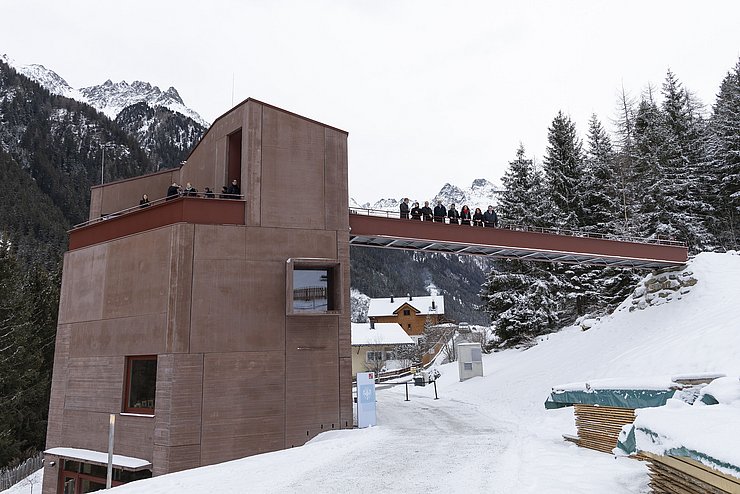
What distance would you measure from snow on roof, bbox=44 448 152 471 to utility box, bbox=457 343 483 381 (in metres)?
20.0

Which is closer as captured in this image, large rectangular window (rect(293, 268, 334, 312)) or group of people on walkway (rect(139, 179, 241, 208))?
group of people on walkway (rect(139, 179, 241, 208))

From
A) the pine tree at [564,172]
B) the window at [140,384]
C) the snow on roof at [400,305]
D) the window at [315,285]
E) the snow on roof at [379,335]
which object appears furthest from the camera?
the snow on roof at [400,305]

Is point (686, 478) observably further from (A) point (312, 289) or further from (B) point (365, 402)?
(A) point (312, 289)

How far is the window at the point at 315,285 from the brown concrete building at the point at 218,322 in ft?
0.16

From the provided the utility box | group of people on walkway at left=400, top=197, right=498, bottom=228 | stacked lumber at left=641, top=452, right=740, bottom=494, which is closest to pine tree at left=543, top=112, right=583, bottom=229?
the utility box

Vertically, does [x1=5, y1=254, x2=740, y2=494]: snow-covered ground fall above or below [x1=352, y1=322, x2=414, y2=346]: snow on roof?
below

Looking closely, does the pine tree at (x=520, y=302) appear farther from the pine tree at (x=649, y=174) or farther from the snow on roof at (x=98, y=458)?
the snow on roof at (x=98, y=458)

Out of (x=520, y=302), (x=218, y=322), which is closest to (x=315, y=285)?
(x=218, y=322)

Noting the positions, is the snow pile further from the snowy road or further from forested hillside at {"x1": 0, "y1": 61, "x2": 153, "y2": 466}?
forested hillside at {"x1": 0, "y1": 61, "x2": 153, "y2": 466}

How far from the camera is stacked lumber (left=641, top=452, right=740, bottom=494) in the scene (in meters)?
5.43

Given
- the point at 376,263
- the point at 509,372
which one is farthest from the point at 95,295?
the point at 376,263

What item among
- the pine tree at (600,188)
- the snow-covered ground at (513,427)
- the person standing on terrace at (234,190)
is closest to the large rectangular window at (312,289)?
the person standing on terrace at (234,190)

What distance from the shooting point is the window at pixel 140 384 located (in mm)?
16922

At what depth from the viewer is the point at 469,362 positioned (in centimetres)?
3183
